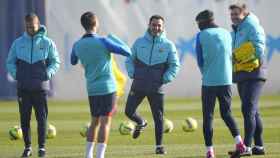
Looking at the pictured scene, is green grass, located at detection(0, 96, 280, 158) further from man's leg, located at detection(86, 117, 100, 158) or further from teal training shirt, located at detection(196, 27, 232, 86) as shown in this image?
man's leg, located at detection(86, 117, 100, 158)

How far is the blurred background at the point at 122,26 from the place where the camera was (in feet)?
96.3

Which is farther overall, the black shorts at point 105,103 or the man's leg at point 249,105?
the man's leg at point 249,105

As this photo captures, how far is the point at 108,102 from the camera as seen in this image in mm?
12320

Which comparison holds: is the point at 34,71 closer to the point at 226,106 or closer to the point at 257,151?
the point at 226,106

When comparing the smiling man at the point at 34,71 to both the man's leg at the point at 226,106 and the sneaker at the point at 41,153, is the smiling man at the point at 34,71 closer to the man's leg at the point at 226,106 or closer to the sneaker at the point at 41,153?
the sneaker at the point at 41,153

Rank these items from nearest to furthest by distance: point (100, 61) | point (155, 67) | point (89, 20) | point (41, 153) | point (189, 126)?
point (89, 20) → point (100, 61) → point (41, 153) → point (155, 67) → point (189, 126)

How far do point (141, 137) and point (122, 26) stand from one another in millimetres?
12981

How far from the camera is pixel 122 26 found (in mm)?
29750

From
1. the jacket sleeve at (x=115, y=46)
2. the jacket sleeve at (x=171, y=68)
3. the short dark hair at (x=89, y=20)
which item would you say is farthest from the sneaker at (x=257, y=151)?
the short dark hair at (x=89, y=20)

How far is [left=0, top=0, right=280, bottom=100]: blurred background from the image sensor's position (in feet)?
96.3

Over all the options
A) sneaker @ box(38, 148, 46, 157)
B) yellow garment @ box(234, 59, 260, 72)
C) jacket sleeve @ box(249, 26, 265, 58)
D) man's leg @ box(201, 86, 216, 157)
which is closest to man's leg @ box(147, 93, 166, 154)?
man's leg @ box(201, 86, 216, 157)

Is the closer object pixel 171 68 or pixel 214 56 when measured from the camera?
pixel 214 56

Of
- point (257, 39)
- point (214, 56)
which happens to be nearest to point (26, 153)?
point (214, 56)

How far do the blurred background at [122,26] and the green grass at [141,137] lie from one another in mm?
3488
